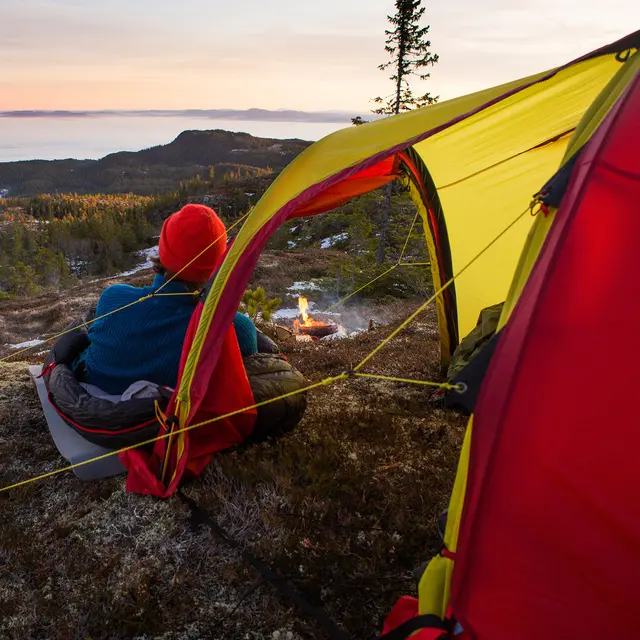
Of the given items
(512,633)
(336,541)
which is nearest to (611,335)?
(512,633)

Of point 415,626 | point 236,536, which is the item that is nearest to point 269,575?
point 236,536

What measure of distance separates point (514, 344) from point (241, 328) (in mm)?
3002

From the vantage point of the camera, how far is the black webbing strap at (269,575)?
287cm

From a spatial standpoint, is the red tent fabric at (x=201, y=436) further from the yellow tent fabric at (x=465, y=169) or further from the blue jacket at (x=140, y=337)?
the blue jacket at (x=140, y=337)

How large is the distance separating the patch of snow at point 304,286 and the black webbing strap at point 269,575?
1762 centimetres

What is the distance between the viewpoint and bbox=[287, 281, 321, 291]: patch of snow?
2147 cm

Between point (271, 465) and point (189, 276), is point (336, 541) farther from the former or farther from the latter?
point (189, 276)

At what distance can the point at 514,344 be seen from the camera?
2158mm

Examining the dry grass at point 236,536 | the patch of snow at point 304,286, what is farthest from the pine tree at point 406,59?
the dry grass at point 236,536

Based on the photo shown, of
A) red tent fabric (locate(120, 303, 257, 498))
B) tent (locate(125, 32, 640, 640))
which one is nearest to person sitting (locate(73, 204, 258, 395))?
red tent fabric (locate(120, 303, 257, 498))

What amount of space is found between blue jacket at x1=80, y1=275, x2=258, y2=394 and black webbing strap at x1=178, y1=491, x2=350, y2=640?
1121mm

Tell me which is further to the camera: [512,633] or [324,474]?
[324,474]

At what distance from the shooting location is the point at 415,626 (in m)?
2.37

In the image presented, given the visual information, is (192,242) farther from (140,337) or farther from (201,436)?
→ (201,436)
